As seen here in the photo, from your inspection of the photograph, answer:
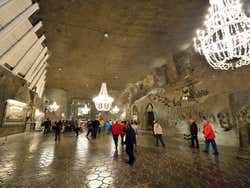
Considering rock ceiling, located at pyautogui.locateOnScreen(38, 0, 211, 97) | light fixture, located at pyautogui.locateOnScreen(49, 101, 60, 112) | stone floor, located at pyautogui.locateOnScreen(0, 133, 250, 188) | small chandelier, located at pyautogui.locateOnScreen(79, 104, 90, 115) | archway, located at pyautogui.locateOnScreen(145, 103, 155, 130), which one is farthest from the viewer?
small chandelier, located at pyautogui.locateOnScreen(79, 104, 90, 115)

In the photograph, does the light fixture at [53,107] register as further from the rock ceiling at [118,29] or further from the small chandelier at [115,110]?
the small chandelier at [115,110]

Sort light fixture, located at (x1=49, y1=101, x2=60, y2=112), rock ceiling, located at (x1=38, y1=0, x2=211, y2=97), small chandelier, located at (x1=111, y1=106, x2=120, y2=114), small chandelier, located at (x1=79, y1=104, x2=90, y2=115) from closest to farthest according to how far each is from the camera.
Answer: rock ceiling, located at (x1=38, y1=0, x2=211, y2=97) → light fixture, located at (x1=49, y1=101, x2=60, y2=112) → small chandelier, located at (x1=111, y1=106, x2=120, y2=114) → small chandelier, located at (x1=79, y1=104, x2=90, y2=115)

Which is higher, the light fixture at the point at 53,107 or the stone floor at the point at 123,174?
the light fixture at the point at 53,107

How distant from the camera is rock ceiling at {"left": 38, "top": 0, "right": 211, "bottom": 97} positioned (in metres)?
6.04

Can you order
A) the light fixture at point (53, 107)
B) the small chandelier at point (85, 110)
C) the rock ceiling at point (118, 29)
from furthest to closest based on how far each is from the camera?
the small chandelier at point (85, 110), the light fixture at point (53, 107), the rock ceiling at point (118, 29)

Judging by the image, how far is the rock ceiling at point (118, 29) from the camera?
19.8ft

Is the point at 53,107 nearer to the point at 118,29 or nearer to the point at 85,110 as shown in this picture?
the point at 85,110

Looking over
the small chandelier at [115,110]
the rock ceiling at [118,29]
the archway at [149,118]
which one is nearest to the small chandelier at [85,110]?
the small chandelier at [115,110]

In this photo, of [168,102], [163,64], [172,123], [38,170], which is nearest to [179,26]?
[163,64]

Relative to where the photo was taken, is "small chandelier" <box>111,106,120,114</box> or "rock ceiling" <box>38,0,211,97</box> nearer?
"rock ceiling" <box>38,0,211,97</box>

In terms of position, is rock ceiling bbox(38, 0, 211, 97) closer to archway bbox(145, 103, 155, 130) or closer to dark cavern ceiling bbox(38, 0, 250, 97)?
dark cavern ceiling bbox(38, 0, 250, 97)

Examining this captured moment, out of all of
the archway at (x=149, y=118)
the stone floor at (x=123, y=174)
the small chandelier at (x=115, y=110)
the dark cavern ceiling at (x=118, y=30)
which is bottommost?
the stone floor at (x=123, y=174)

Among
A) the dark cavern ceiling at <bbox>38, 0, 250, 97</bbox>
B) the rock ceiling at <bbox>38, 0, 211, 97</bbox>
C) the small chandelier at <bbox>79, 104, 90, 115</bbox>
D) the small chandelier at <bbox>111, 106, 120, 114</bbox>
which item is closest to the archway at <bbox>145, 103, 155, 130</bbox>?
the dark cavern ceiling at <bbox>38, 0, 250, 97</bbox>

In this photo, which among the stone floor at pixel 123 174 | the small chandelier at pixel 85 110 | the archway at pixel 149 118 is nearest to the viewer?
the stone floor at pixel 123 174
